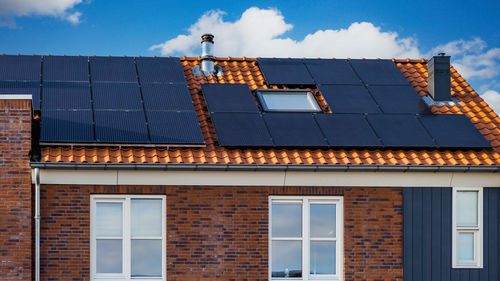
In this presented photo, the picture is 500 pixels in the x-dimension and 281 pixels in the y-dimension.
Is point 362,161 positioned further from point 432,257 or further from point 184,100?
point 184,100

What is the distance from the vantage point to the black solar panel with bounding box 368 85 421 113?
44.5 ft

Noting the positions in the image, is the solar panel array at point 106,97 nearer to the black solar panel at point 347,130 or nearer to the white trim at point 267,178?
the white trim at point 267,178

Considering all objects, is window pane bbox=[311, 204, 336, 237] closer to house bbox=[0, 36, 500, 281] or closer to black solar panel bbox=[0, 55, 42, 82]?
house bbox=[0, 36, 500, 281]

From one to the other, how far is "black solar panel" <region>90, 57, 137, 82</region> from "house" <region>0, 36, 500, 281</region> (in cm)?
67

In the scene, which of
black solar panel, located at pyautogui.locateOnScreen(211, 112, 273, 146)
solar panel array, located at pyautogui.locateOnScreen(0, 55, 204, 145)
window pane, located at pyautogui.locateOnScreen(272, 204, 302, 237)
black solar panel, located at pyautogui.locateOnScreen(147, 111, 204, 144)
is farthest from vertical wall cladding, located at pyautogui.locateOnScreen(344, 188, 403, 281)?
solar panel array, located at pyautogui.locateOnScreen(0, 55, 204, 145)

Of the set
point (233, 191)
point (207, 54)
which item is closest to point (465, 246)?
point (233, 191)

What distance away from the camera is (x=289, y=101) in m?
13.9

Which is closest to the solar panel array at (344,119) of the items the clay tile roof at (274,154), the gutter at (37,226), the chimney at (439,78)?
the clay tile roof at (274,154)

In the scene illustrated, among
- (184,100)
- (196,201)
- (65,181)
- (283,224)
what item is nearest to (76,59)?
(184,100)

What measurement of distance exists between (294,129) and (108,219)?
14.2 feet

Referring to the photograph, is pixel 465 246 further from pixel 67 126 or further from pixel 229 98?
pixel 67 126

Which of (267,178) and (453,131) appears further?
(453,131)

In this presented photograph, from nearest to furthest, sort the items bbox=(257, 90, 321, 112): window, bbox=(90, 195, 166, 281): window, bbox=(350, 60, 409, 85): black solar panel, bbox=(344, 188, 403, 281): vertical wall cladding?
bbox=(90, 195, 166, 281): window, bbox=(344, 188, 403, 281): vertical wall cladding, bbox=(257, 90, 321, 112): window, bbox=(350, 60, 409, 85): black solar panel

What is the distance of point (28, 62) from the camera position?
14305mm
